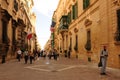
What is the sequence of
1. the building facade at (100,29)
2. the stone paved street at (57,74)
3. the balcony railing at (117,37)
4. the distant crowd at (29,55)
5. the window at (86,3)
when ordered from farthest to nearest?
the window at (86,3)
the distant crowd at (29,55)
the building facade at (100,29)
the balcony railing at (117,37)
the stone paved street at (57,74)

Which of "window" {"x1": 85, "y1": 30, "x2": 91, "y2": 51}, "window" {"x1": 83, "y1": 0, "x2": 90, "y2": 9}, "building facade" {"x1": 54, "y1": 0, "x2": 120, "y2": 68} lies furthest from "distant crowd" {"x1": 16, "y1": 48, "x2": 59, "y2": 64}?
"window" {"x1": 83, "y1": 0, "x2": 90, "y2": 9}

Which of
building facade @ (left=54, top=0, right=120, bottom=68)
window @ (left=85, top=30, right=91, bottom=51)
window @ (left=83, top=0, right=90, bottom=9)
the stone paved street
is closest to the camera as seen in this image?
the stone paved street

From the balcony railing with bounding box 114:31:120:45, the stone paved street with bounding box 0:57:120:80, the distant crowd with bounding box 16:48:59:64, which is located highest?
the balcony railing with bounding box 114:31:120:45

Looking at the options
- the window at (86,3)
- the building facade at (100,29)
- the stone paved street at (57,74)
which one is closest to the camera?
the stone paved street at (57,74)

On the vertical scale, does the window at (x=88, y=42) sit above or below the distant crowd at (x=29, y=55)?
above

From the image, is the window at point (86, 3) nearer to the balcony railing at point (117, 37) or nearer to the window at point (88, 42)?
the window at point (88, 42)

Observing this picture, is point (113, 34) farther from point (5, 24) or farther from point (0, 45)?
point (5, 24)

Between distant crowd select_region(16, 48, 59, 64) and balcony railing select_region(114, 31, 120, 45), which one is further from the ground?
balcony railing select_region(114, 31, 120, 45)

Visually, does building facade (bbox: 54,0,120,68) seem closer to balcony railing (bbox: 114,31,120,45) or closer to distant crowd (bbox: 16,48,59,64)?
balcony railing (bbox: 114,31,120,45)

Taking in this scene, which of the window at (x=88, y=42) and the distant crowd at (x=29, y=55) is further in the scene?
the distant crowd at (x=29, y=55)

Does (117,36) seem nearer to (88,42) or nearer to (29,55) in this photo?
(88,42)

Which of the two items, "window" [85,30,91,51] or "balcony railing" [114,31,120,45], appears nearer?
"balcony railing" [114,31,120,45]

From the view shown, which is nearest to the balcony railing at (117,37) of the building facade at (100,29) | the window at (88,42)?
the building facade at (100,29)

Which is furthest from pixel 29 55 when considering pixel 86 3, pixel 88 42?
pixel 86 3
